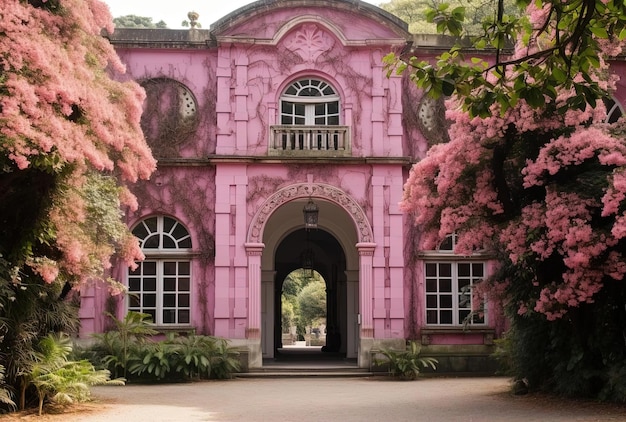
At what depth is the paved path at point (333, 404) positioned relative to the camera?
1111cm

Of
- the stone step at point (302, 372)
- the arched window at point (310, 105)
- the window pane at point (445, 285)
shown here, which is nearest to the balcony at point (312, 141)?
the arched window at point (310, 105)

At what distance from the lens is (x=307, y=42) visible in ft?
66.0

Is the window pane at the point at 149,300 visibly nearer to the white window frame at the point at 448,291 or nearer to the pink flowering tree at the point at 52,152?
the white window frame at the point at 448,291

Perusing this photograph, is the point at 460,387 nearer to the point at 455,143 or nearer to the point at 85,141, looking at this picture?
the point at 455,143

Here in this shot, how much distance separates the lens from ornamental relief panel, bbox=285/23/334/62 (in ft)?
65.9

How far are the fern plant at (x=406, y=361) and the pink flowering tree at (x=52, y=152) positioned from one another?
7.63m

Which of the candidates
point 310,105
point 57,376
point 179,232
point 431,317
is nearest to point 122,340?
point 179,232

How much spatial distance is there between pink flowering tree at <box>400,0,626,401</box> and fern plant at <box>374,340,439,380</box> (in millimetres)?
4543

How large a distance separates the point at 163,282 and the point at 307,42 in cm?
637

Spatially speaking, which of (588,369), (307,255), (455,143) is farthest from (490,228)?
(307,255)

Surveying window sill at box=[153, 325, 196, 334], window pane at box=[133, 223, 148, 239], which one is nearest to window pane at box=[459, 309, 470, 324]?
window sill at box=[153, 325, 196, 334]

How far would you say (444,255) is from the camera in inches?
790

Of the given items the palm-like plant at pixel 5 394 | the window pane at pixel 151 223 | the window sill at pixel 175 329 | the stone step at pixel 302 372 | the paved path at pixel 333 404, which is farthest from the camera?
the window pane at pixel 151 223

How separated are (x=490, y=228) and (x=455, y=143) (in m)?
1.34
